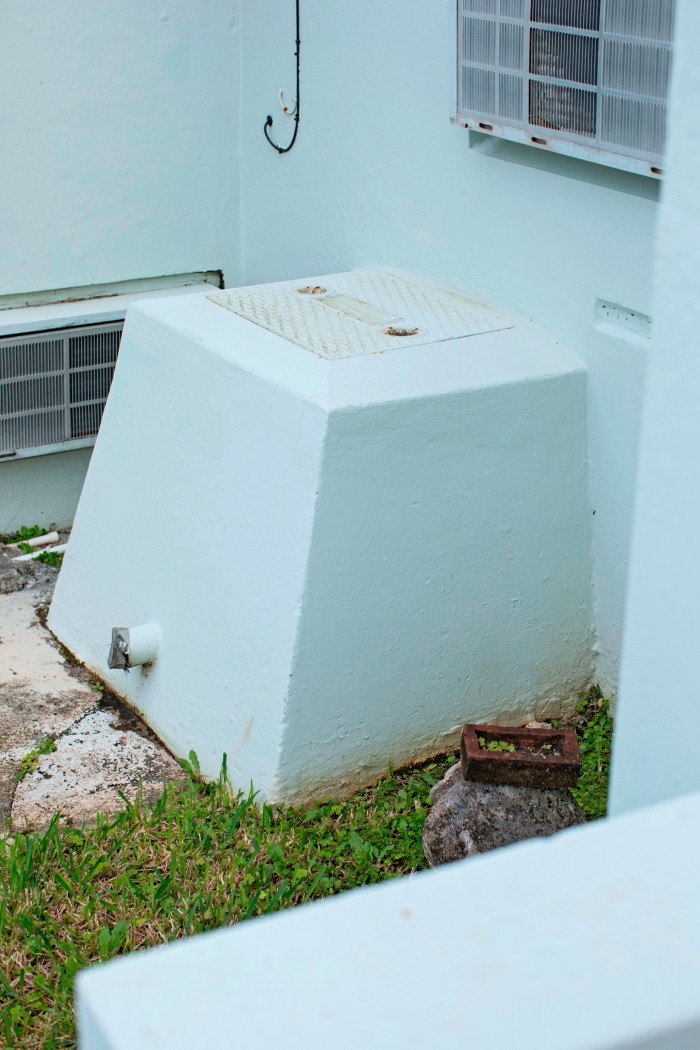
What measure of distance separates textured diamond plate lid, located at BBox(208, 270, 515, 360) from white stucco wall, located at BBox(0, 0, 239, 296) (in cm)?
112

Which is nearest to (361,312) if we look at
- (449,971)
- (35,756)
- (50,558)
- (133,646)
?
(133,646)

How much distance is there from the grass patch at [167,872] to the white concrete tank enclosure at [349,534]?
5.8 inches

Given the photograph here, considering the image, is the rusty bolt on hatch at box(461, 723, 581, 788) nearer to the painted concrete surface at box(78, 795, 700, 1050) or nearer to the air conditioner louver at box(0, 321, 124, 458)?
→ the painted concrete surface at box(78, 795, 700, 1050)

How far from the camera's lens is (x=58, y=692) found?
390 cm

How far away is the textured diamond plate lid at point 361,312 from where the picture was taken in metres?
3.48

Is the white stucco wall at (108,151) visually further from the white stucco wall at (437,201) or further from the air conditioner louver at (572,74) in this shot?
the air conditioner louver at (572,74)

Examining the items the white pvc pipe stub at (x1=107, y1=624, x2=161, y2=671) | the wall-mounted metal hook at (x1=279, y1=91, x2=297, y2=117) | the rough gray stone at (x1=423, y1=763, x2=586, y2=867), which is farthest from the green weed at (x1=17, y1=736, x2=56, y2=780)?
the wall-mounted metal hook at (x1=279, y1=91, x2=297, y2=117)

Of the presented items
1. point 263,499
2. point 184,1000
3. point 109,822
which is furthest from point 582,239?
point 184,1000

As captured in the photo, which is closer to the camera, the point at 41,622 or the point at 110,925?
the point at 110,925

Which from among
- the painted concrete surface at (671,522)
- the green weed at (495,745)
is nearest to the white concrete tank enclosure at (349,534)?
the green weed at (495,745)

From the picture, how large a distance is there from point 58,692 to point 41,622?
20.9 inches

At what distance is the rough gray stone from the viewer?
118 inches

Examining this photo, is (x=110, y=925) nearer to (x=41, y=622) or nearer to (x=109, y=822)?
(x=109, y=822)

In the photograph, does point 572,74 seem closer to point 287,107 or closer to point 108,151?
point 287,107
